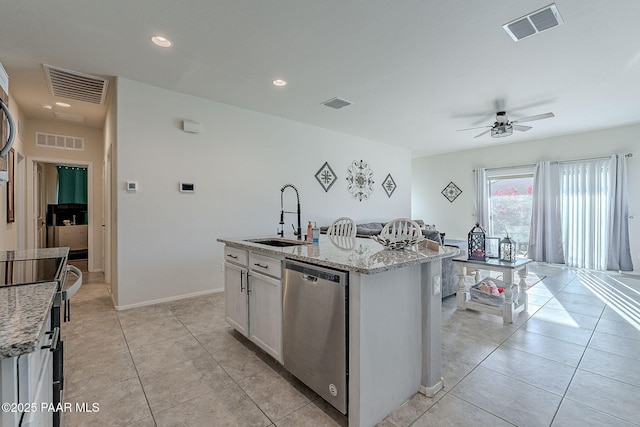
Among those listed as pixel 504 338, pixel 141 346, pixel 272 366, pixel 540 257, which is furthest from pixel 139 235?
pixel 540 257

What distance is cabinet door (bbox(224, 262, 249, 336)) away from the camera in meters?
2.48

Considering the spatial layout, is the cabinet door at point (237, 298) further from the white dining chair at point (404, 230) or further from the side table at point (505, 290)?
the side table at point (505, 290)

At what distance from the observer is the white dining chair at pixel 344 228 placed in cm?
322

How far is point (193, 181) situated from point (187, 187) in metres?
0.12

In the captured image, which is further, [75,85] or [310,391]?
[75,85]

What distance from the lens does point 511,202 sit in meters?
6.92

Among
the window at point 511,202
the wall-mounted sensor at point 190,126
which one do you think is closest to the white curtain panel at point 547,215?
the window at point 511,202

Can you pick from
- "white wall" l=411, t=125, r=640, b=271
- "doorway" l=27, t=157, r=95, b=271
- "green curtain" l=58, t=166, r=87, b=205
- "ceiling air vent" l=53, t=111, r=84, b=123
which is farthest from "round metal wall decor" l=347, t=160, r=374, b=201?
"green curtain" l=58, t=166, r=87, b=205

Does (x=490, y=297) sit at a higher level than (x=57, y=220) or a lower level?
lower

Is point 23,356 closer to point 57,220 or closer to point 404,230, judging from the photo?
point 404,230

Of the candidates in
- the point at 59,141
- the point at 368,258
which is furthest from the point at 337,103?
the point at 59,141

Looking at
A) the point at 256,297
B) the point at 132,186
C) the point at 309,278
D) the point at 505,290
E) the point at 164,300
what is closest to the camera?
the point at 309,278

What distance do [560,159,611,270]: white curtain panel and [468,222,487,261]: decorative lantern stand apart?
393 centimetres

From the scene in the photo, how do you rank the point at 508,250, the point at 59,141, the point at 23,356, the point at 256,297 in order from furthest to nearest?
the point at 59,141 → the point at 508,250 → the point at 256,297 → the point at 23,356
